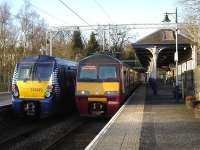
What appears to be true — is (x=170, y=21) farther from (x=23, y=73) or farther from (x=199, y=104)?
(x=23, y=73)

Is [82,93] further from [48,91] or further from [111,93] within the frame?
[48,91]

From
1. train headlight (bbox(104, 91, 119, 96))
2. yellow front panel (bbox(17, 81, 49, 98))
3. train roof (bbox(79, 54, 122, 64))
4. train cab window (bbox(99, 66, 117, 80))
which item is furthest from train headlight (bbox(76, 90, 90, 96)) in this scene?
yellow front panel (bbox(17, 81, 49, 98))

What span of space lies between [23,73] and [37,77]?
25.8 inches

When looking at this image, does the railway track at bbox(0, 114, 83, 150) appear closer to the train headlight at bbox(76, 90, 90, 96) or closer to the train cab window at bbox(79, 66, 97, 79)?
the train headlight at bbox(76, 90, 90, 96)

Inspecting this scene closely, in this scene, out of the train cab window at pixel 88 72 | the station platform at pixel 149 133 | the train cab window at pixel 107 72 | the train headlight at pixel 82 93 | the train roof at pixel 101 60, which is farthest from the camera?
the train roof at pixel 101 60

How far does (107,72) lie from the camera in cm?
2216

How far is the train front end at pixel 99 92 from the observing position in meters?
21.6

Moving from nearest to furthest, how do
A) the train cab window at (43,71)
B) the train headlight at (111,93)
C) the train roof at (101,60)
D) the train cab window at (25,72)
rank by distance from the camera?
the train cab window at (43,71) < the train cab window at (25,72) < the train headlight at (111,93) < the train roof at (101,60)

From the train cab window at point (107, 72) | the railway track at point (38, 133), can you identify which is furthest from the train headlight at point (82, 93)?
the railway track at point (38, 133)

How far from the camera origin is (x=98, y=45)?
92.8 meters

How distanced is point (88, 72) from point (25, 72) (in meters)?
3.21

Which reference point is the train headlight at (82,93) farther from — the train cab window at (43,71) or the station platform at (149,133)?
the train cab window at (43,71)

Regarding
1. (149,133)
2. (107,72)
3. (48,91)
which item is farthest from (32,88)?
(149,133)

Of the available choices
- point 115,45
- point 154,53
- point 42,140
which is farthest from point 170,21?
point 115,45
